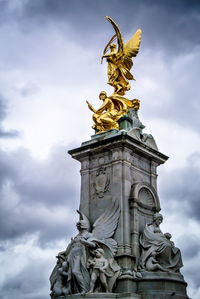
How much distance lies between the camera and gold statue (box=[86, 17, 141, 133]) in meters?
19.4

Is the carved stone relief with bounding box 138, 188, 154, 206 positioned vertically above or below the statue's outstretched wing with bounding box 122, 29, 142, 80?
below

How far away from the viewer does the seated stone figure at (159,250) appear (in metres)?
16.6

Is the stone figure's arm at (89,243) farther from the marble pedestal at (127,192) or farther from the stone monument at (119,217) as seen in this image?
the marble pedestal at (127,192)

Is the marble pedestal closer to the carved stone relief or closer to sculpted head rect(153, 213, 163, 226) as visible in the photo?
the carved stone relief

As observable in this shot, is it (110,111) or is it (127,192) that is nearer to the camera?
(127,192)

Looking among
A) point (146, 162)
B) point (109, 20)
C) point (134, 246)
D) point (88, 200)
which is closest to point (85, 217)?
point (88, 200)

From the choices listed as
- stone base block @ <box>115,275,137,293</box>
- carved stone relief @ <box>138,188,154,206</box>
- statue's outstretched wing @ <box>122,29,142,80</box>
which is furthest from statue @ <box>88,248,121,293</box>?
statue's outstretched wing @ <box>122,29,142,80</box>

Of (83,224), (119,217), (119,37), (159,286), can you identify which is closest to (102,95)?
(119,37)

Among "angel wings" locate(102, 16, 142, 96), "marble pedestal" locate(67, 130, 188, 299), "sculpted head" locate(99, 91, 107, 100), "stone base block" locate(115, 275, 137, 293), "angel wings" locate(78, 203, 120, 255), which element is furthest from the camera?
"angel wings" locate(102, 16, 142, 96)

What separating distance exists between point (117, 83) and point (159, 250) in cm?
724

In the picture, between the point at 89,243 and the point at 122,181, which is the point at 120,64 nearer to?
the point at 122,181

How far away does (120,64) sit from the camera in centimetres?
2044

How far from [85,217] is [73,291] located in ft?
8.99

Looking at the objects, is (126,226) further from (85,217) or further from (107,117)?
(107,117)
